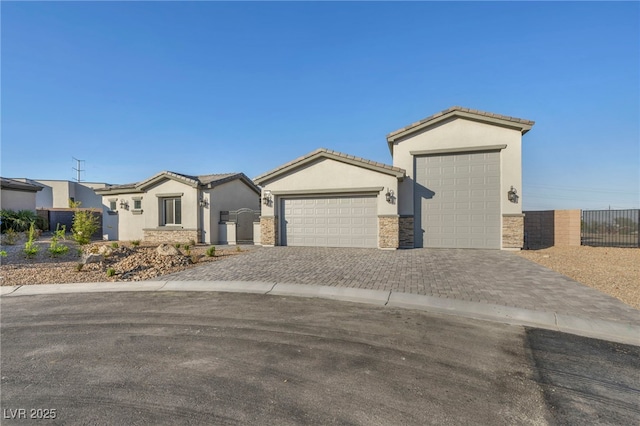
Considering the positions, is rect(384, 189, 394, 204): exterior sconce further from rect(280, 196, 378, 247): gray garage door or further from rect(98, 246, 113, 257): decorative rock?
rect(98, 246, 113, 257): decorative rock

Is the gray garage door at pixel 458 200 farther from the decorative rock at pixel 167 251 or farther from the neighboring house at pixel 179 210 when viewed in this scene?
the decorative rock at pixel 167 251

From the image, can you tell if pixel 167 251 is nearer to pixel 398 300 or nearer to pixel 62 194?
pixel 398 300

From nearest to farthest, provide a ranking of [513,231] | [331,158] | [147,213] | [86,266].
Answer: [86,266], [513,231], [331,158], [147,213]

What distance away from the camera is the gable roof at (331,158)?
13711 millimetres

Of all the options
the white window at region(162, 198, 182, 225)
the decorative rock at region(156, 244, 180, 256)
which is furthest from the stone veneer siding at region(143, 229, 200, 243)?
the decorative rock at region(156, 244, 180, 256)

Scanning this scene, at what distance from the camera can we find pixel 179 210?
18.0 m

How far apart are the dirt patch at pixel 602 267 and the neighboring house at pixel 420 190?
212cm

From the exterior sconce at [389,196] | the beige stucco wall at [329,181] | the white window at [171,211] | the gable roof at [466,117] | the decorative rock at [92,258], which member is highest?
the gable roof at [466,117]

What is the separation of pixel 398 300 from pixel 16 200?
88.5 feet

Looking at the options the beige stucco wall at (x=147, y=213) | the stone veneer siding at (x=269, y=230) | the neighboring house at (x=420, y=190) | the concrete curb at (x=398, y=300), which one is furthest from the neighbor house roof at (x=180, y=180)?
the concrete curb at (x=398, y=300)

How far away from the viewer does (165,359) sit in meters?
3.93

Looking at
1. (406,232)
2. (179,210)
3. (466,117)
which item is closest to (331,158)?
(406,232)

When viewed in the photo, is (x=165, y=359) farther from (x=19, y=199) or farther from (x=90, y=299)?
(x=19, y=199)

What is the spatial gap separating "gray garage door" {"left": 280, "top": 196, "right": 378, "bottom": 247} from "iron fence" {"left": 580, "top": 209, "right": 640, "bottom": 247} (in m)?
11.0
